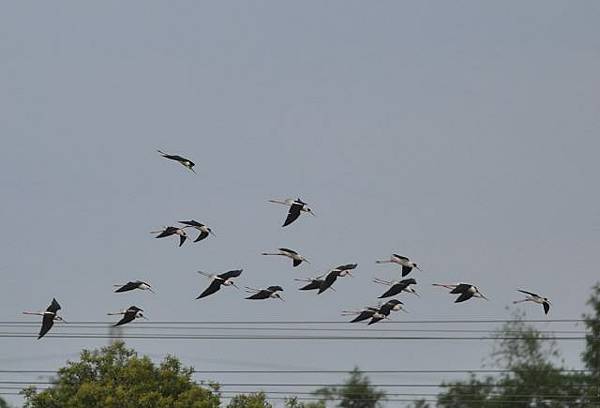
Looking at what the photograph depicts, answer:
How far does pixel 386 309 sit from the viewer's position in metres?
62.9

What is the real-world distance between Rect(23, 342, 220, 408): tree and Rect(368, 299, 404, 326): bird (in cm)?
755

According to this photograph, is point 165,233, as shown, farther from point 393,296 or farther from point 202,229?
point 393,296

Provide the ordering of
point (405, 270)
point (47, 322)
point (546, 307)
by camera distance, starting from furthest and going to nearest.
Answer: point (405, 270)
point (546, 307)
point (47, 322)

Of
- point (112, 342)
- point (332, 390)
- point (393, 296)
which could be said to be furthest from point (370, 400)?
point (393, 296)

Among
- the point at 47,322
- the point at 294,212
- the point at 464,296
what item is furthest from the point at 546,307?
the point at 47,322

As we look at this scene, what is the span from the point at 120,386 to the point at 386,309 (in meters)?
10.6

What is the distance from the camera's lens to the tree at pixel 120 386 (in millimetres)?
69688

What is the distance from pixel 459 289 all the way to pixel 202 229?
6629 mm

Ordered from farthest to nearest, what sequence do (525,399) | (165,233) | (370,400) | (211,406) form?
(370,400) < (525,399) < (211,406) < (165,233)

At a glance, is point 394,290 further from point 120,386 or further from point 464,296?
point 120,386

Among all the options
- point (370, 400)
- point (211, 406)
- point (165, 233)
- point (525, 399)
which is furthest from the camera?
point (370, 400)

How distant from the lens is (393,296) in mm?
63188

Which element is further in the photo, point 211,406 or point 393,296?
point 211,406

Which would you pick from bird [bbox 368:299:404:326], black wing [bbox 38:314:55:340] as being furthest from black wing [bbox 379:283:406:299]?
black wing [bbox 38:314:55:340]
